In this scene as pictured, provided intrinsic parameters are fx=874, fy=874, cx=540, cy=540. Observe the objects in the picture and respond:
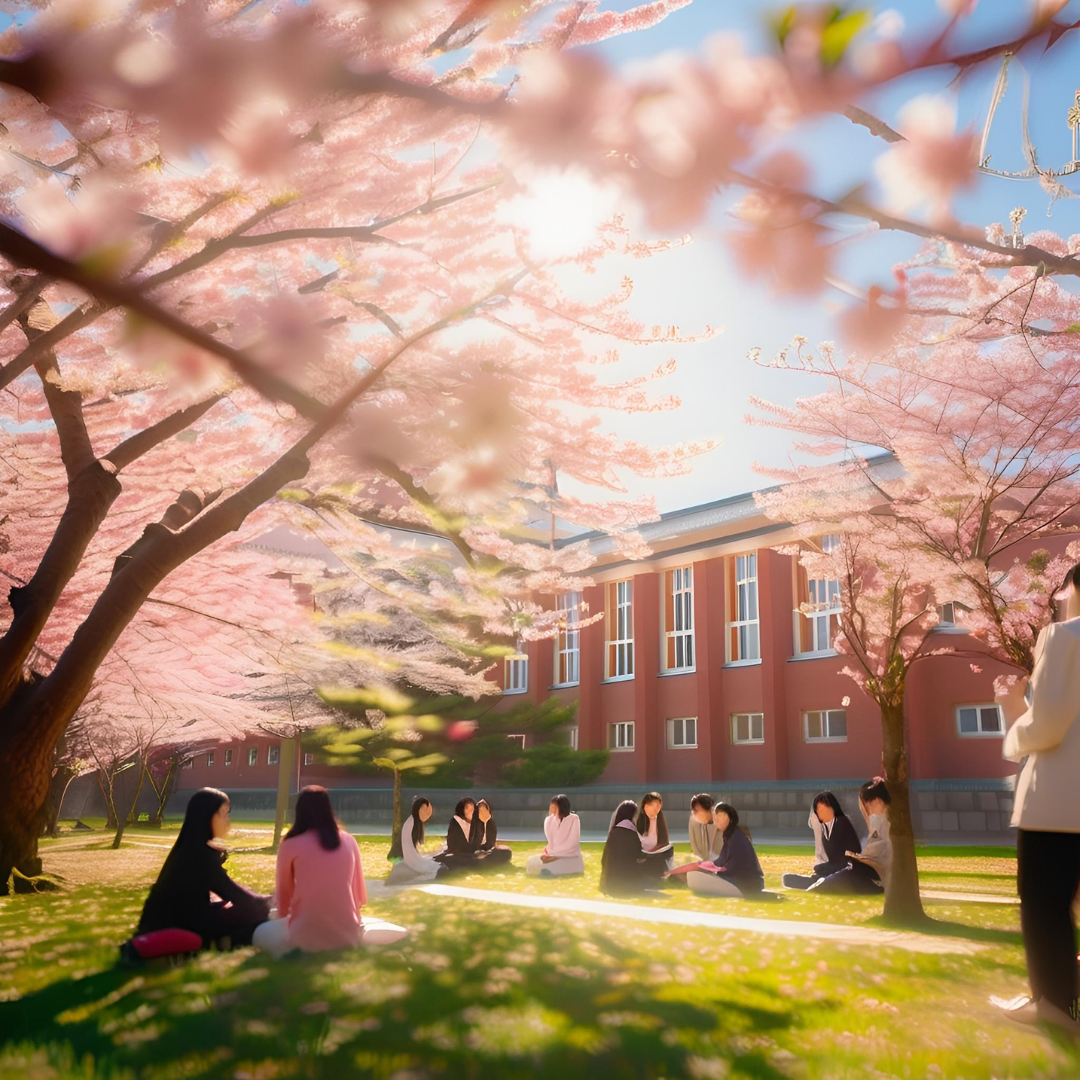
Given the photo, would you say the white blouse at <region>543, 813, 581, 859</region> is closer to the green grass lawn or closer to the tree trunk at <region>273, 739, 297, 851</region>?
the green grass lawn

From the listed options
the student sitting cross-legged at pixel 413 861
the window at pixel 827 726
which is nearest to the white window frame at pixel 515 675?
the window at pixel 827 726

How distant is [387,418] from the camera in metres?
9.00

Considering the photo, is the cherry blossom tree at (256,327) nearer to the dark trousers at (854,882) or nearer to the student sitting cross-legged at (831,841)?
the student sitting cross-legged at (831,841)

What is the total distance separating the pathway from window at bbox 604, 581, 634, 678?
71.2 ft

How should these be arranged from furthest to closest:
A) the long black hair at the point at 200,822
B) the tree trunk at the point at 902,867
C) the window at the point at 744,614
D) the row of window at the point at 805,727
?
the window at the point at 744,614 < the row of window at the point at 805,727 < the tree trunk at the point at 902,867 < the long black hair at the point at 200,822

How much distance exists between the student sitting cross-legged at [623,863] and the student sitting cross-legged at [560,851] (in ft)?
5.99

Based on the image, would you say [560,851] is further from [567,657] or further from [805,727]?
[567,657]

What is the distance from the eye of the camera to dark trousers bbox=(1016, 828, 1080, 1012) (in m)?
3.57

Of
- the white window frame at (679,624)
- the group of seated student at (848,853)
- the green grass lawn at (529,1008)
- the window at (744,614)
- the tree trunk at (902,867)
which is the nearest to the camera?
the green grass lawn at (529,1008)

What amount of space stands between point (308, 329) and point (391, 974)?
16.9ft

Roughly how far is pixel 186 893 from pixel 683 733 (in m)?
24.5

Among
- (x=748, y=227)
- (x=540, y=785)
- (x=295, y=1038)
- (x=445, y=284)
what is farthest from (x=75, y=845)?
(x=748, y=227)

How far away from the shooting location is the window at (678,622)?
29641mm

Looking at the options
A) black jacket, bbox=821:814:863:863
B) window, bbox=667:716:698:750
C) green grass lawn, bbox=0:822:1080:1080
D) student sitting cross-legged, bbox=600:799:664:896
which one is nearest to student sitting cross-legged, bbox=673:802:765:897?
student sitting cross-legged, bbox=600:799:664:896
